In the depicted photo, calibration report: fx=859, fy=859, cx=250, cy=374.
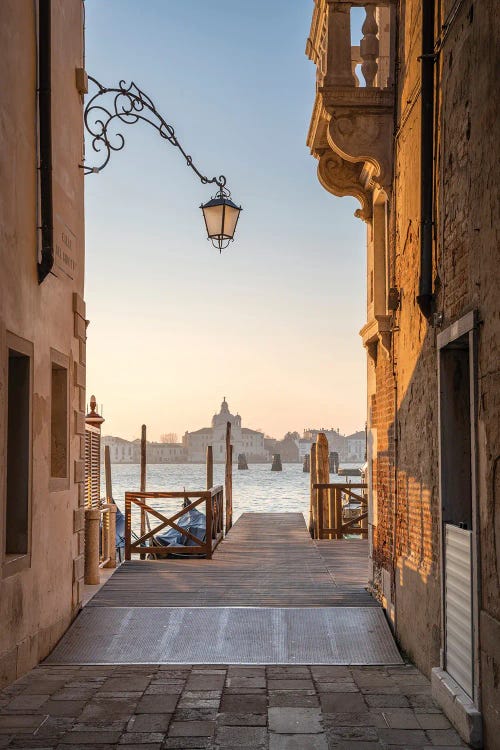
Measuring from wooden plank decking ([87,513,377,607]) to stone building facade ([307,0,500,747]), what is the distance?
0.97 metres

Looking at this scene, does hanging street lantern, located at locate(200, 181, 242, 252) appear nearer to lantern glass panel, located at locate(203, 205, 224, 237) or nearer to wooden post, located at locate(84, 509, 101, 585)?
lantern glass panel, located at locate(203, 205, 224, 237)

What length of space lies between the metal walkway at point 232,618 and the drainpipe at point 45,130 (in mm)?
3447

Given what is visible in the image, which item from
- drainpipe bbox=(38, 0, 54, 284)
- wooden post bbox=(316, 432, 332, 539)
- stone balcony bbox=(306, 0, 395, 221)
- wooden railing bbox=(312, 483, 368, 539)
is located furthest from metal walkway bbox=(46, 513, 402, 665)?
wooden post bbox=(316, 432, 332, 539)

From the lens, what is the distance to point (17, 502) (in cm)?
707

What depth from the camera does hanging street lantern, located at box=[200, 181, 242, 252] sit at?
947 cm

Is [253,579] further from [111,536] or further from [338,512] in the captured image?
[338,512]

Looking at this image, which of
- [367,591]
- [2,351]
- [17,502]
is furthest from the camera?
[367,591]

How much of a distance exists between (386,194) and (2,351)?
4.31 meters

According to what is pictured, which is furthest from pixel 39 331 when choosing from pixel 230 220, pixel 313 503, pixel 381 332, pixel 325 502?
pixel 313 503

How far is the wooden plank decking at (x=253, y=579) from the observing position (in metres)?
9.62

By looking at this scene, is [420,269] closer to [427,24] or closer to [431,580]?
[427,24]

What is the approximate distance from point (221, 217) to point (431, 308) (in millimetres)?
3594

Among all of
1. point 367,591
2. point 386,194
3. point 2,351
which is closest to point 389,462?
point 367,591

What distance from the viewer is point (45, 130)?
7.51 m
